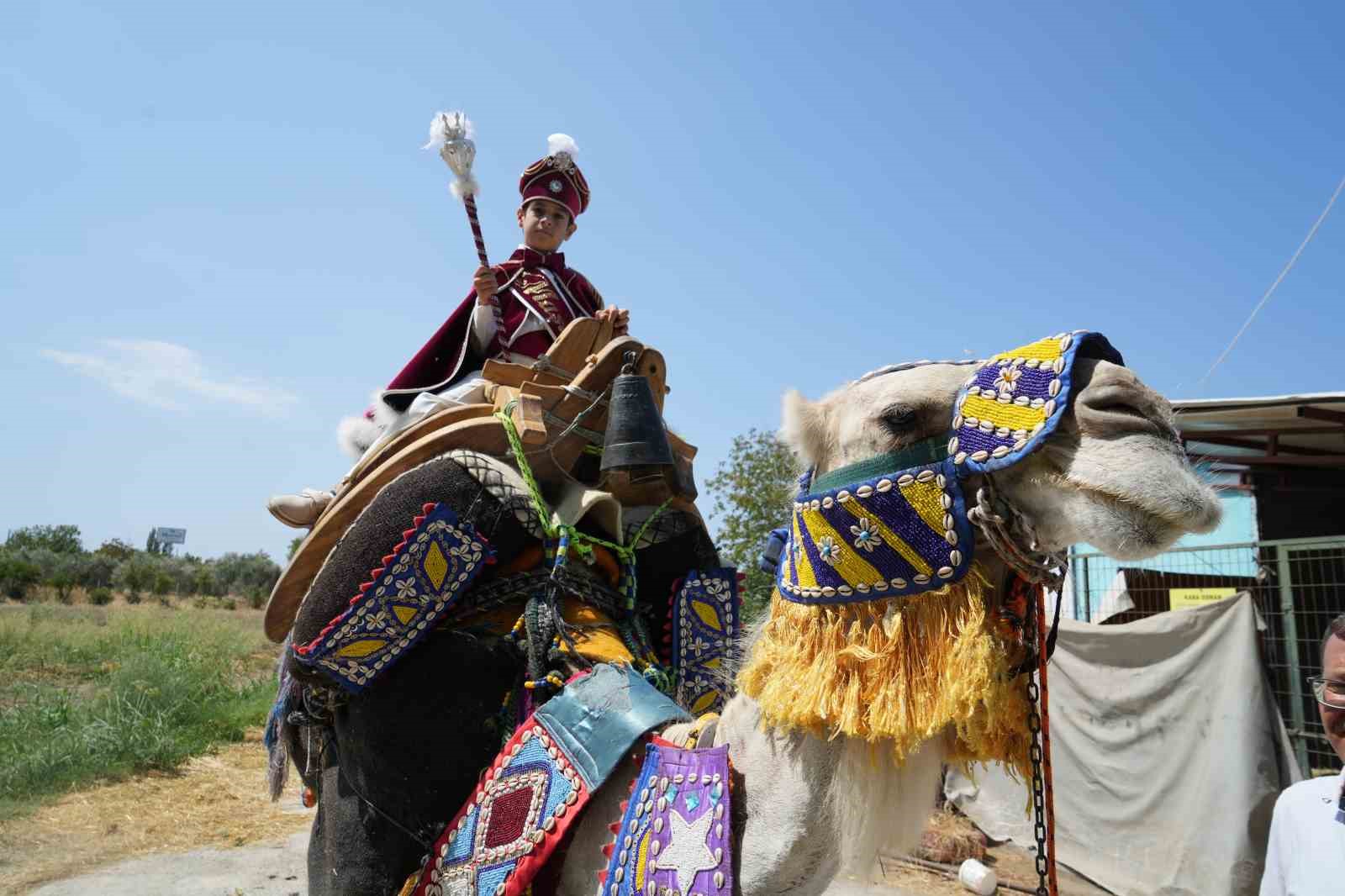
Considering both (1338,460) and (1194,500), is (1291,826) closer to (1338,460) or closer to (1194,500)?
(1194,500)

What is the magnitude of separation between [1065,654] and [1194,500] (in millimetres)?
7288

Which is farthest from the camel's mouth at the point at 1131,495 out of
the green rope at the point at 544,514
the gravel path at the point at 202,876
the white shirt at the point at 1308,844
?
the gravel path at the point at 202,876

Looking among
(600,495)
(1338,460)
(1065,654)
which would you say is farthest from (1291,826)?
(1338,460)

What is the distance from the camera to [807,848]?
5.72 ft

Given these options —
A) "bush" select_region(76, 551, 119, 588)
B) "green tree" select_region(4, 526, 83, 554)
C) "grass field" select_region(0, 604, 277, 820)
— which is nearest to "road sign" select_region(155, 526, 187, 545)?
"green tree" select_region(4, 526, 83, 554)

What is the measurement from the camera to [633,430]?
8.95 ft

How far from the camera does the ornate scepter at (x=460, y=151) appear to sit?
3.37m

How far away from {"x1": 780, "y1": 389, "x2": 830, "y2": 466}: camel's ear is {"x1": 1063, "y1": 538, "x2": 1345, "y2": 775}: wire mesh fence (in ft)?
14.0

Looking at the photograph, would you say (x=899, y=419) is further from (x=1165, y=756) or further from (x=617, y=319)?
(x=1165, y=756)

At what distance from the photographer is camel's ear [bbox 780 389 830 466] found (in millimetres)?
1921

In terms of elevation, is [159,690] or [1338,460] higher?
[1338,460]

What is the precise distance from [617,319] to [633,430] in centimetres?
69

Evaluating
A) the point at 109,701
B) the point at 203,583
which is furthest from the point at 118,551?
the point at 109,701

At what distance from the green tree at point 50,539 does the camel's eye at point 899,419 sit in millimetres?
53055
